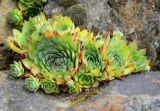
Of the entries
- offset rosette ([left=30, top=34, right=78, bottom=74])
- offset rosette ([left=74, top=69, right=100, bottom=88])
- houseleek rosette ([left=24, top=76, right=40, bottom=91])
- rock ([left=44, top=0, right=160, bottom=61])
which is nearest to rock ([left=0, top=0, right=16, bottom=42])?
rock ([left=44, top=0, right=160, bottom=61])

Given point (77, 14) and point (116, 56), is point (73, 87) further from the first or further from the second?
point (77, 14)

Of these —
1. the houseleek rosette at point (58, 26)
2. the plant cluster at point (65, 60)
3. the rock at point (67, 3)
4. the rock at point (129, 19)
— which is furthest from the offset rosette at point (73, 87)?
the rock at point (67, 3)

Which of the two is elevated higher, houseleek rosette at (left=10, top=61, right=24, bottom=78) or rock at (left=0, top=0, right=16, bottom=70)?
rock at (left=0, top=0, right=16, bottom=70)

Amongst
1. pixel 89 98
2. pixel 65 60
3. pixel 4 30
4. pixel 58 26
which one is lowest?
pixel 89 98

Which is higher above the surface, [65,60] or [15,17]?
[15,17]

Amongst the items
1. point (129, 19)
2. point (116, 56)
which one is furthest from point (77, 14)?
point (116, 56)

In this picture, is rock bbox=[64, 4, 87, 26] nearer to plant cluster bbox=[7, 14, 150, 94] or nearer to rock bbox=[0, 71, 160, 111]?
plant cluster bbox=[7, 14, 150, 94]

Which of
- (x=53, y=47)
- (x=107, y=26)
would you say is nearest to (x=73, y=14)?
(x=107, y=26)
